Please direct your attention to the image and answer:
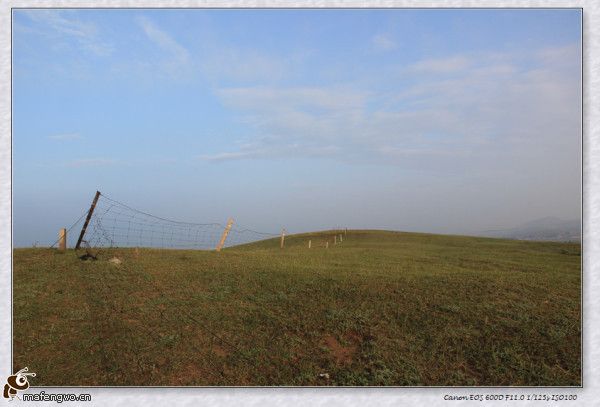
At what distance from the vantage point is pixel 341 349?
977 centimetres

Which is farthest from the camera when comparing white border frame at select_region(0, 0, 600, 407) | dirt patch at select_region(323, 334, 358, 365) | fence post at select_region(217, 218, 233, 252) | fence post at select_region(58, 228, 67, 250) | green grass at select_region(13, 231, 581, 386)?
fence post at select_region(217, 218, 233, 252)

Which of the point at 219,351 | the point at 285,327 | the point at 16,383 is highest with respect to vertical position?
the point at 285,327

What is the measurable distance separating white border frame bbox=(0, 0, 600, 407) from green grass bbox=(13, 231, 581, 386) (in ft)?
0.70

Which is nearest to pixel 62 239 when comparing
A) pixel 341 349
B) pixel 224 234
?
pixel 224 234

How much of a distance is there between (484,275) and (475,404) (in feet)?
34.4

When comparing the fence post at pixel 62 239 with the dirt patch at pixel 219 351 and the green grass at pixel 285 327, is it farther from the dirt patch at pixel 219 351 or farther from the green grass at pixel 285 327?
the dirt patch at pixel 219 351

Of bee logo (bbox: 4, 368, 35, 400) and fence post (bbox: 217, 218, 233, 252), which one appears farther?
fence post (bbox: 217, 218, 233, 252)

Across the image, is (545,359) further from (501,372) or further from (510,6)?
(510,6)

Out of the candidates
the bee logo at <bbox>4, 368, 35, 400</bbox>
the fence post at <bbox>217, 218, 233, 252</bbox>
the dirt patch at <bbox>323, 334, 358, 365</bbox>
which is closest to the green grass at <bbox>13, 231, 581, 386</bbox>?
the dirt patch at <bbox>323, 334, 358, 365</bbox>

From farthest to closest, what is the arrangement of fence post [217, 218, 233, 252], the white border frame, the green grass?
fence post [217, 218, 233, 252] < the green grass < the white border frame

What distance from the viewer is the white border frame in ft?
28.0

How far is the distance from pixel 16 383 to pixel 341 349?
7.51 m

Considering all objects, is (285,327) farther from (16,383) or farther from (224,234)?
(224,234)

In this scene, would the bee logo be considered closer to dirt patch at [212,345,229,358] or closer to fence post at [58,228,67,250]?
dirt patch at [212,345,229,358]
